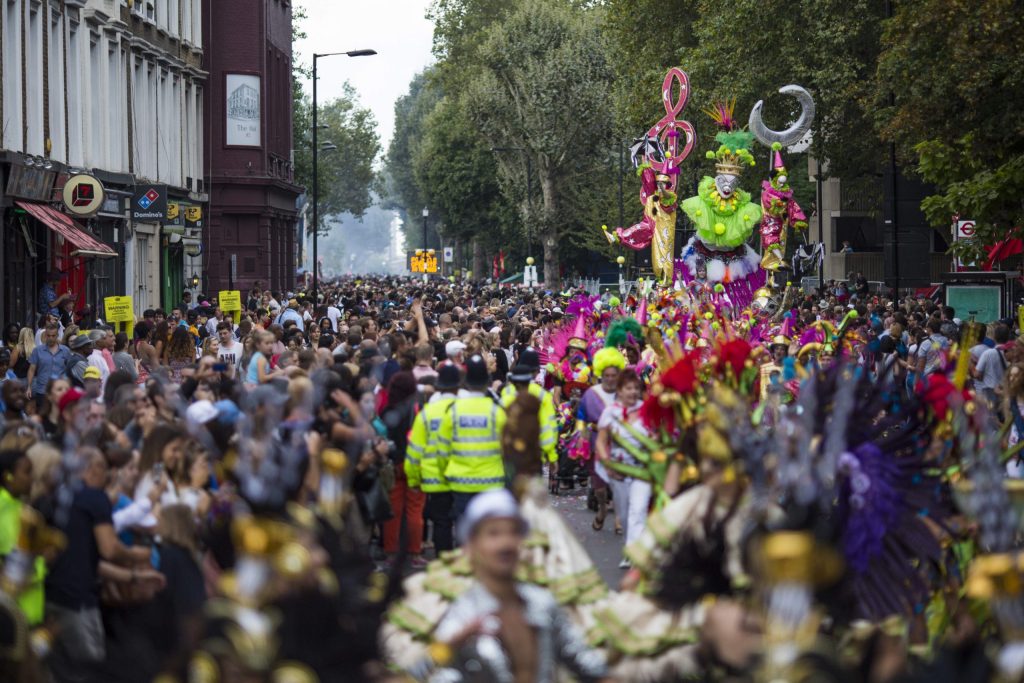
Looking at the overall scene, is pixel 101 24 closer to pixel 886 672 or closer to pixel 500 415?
pixel 500 415

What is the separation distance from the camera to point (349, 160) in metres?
114

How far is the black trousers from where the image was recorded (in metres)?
13.0

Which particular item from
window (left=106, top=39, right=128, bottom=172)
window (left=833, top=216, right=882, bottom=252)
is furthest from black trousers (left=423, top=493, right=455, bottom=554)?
window (left=833, top=216, right=882, bottom=252)

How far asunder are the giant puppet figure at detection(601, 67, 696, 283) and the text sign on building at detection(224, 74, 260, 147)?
25149mm

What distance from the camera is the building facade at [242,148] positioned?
5234 cm

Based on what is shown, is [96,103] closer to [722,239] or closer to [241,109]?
[722,239]

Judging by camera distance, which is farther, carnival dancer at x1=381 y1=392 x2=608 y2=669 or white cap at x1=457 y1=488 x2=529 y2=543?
carnival dancer at x1=381 y1=392 x2=608 y2=669

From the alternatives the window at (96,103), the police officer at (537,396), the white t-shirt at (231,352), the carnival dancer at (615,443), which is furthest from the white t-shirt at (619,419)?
the window at (96,103)

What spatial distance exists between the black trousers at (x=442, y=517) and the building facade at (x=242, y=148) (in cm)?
3690

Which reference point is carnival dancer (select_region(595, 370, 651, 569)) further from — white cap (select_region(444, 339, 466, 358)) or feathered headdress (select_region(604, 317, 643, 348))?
feathered headdress (select_region(604, 317, 643, 348))

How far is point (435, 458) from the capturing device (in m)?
12.8

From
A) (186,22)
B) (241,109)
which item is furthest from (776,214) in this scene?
(241,109)

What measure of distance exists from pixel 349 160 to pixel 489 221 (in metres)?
32.8

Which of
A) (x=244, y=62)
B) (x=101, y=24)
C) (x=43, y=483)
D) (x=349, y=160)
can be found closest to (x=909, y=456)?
(x=43, y=483)
